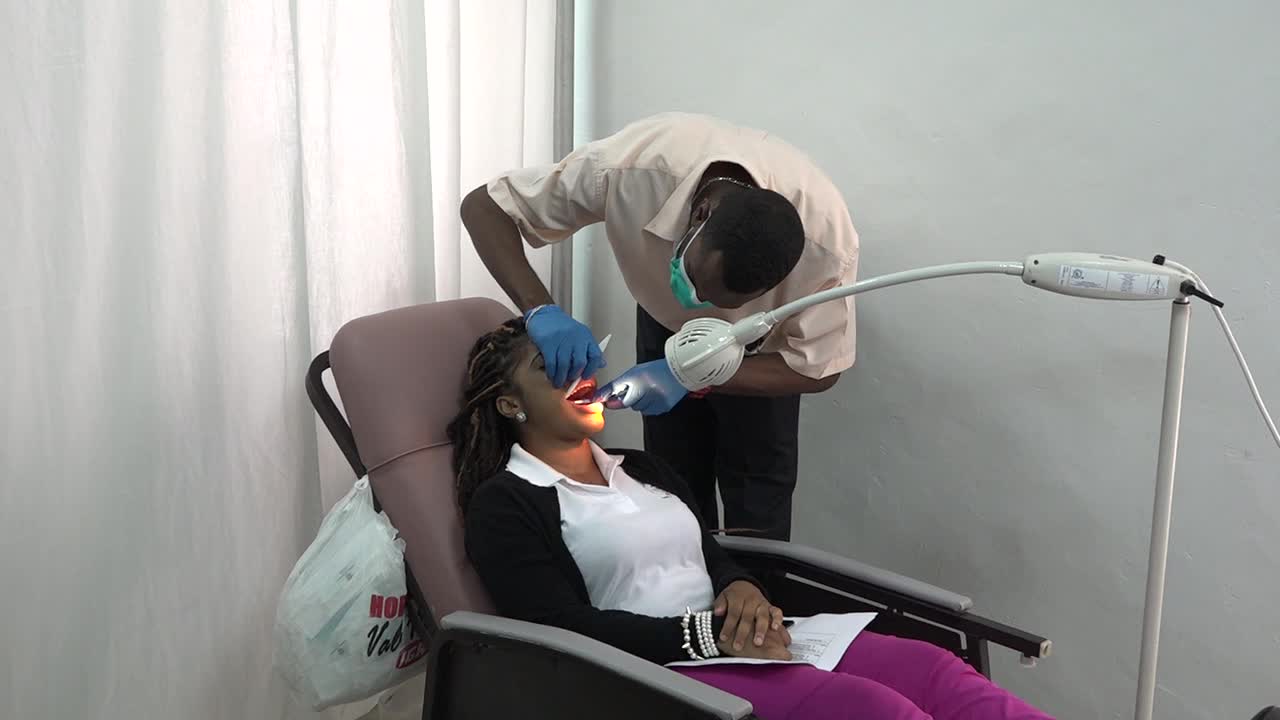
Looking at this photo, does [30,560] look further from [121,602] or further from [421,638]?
[421,638]

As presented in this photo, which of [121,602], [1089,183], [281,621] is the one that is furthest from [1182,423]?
[121,602]

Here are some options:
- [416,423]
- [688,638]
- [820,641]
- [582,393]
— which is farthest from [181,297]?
[820,641]

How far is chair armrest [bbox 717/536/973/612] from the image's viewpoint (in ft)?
4.86

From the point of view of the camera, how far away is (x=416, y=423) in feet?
Answer: 5.29

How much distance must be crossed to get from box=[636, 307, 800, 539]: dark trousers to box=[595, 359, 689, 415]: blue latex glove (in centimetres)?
47

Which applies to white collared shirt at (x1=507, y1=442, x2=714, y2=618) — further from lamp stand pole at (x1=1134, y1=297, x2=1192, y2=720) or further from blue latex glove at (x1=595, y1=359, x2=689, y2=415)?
lamp stand pole at (x1=1134, y1=297, x2=1192, y2=720)

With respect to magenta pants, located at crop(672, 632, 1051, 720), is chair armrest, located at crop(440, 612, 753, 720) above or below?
above

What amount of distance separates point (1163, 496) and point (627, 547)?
2.38ft

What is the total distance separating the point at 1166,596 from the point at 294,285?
1.72 metres

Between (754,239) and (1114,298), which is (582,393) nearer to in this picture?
(754,239)

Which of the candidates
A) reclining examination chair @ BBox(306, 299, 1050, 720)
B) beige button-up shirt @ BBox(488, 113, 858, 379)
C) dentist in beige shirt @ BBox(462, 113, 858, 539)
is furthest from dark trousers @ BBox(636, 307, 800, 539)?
reclining examination chair @ BBox(306, 299, 1050, 720)

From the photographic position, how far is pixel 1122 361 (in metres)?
1.88

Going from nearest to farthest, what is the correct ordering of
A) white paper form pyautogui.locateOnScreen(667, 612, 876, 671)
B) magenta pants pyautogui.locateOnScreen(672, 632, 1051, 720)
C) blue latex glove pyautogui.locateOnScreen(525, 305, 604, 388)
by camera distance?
magenta pants pyautogui.locateOnScreen(672, 632, 1051, 720) → white paper form pyautogui.locateOnScreen(667, 612, 876, 671) → blue latex glove pyautogui.locateOnScreen(525, 305, 604, 388)

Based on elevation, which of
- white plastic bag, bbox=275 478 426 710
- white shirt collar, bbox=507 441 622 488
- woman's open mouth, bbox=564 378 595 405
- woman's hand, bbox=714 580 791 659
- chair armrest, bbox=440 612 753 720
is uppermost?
woman's open mouth, bbox=564 378 595 405
